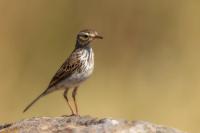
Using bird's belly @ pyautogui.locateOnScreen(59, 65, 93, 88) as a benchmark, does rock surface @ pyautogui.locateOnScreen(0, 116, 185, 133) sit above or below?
below

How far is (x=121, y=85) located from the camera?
22.1m

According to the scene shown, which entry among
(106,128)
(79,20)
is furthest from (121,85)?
(106,128)

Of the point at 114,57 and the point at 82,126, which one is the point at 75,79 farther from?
the point at 114,57

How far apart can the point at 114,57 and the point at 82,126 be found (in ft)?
39.2

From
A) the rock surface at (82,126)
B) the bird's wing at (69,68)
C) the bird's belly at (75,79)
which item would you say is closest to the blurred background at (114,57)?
the bird's wing at (69,68)

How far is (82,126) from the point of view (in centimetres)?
1157

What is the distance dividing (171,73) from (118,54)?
1.64 m

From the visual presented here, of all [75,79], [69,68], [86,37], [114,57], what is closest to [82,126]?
[75,79]

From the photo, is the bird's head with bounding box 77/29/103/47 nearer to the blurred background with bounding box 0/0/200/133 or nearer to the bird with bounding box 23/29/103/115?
the bird with bounding box 23/29/103/115

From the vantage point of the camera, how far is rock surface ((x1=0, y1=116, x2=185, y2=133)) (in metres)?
11.3

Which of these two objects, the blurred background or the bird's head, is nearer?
the bird's head

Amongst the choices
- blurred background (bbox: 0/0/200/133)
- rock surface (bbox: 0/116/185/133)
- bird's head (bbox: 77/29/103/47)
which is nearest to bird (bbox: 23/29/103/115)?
bird's head (bbox: 77/29/103/47)

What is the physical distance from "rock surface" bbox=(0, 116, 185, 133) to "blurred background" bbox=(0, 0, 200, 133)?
8.46 m

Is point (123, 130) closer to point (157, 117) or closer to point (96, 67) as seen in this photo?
point (157, 117)
